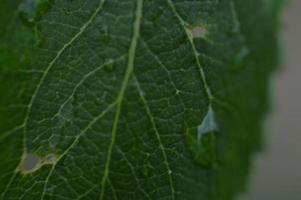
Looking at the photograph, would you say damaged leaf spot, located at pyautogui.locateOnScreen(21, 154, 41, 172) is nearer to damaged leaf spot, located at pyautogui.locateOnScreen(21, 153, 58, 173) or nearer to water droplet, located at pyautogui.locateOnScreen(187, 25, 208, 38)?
damaged leaf spot, located at pyautogui.locateOnScreen(21, 153, 58, 173)

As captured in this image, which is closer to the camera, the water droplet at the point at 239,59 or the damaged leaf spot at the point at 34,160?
the water droplet at the point at 239,59

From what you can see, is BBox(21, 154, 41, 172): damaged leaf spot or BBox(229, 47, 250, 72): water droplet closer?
BBox(229, 47, 250, 72): water droplet

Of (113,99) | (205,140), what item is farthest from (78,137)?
(205,140)

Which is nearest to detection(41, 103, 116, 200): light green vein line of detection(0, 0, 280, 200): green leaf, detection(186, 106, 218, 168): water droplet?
detection(0, 0, 280, 200): green leaf

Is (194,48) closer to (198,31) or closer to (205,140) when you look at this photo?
(198,31)

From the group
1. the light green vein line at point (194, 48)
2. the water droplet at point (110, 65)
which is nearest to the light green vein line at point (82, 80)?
the water droplet at point (110, 65)

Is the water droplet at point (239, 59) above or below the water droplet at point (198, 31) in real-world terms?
below

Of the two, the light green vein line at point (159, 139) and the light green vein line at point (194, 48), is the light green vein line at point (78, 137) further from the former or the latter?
the light green vein line at point (194, 48)
